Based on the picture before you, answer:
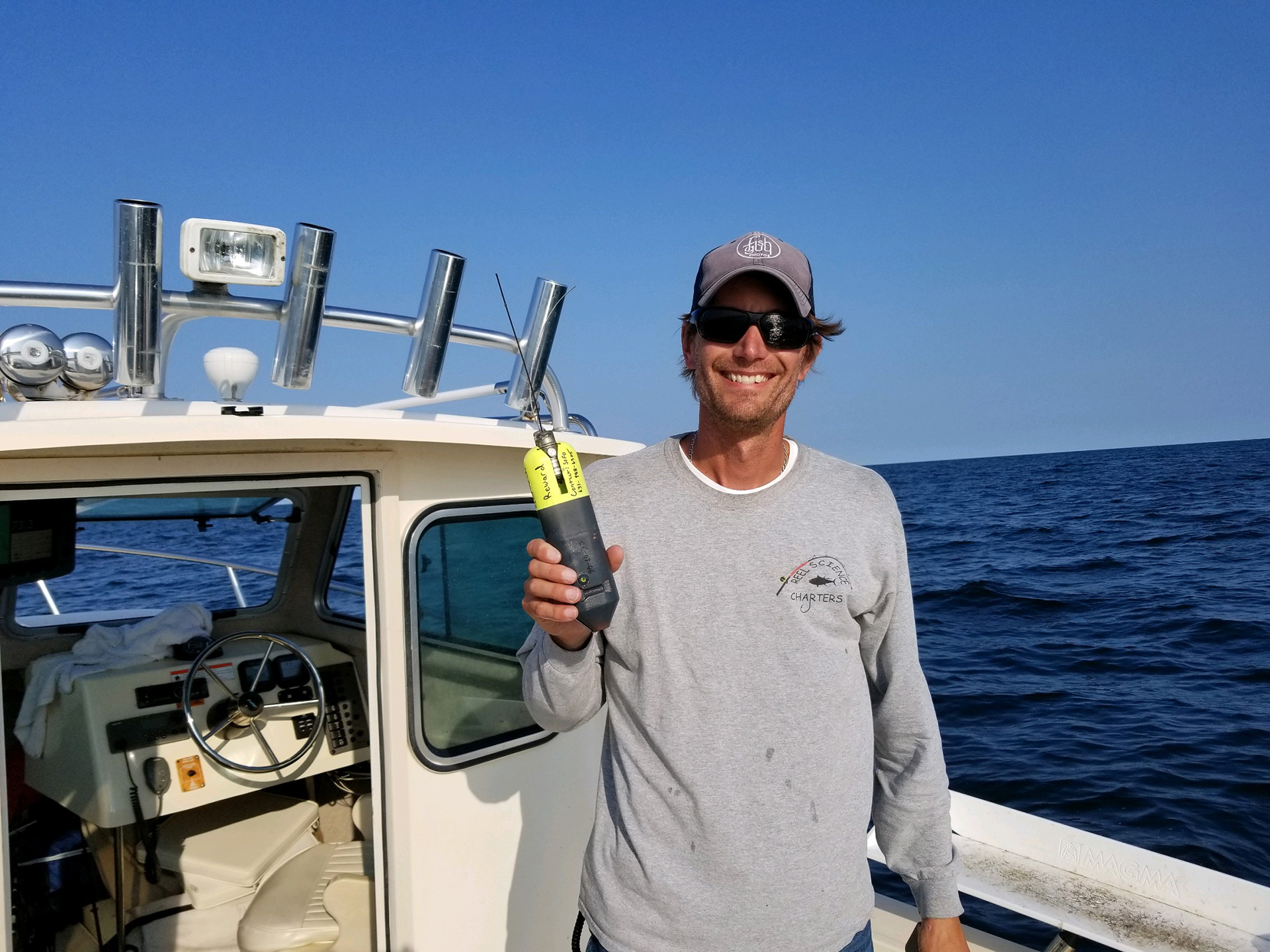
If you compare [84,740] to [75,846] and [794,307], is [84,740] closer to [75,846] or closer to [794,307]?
[75,846]

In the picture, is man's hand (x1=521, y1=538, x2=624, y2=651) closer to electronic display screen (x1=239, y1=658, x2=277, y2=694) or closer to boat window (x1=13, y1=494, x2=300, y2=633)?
boat window (x1=13, y1=494, x2=300, y2=633)

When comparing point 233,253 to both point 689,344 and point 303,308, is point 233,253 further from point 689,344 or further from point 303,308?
point 689,344

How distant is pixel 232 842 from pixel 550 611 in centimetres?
320

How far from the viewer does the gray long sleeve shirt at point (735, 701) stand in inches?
68.9

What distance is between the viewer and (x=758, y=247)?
193 centimetres

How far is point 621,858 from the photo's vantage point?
1800mm

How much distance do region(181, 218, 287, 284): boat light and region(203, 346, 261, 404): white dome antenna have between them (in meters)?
0.29

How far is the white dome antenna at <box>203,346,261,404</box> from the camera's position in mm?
2510

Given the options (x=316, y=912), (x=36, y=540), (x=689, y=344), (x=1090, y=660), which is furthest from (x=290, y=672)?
(x=1090, y=660)

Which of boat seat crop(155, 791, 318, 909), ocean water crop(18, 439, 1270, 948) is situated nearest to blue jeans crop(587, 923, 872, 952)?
boat seat crop(155, 791, 318, 909)

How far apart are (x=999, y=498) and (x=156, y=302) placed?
4223 cm

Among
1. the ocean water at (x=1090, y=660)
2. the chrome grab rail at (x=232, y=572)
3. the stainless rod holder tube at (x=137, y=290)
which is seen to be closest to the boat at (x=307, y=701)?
the stainless rod holder tube at (x=137, y=290)

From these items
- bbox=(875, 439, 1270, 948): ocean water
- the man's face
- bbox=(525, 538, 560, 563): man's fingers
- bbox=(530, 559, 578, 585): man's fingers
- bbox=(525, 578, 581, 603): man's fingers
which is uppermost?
the man's face

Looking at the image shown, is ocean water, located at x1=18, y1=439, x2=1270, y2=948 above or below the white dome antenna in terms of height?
below
